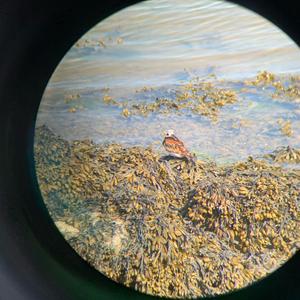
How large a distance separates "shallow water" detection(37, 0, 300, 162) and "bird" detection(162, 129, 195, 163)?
0.02 metres

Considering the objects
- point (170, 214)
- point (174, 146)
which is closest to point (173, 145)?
point (174, 146)

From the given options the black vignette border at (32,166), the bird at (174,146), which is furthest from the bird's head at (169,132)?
the black vignette border at (32,166)

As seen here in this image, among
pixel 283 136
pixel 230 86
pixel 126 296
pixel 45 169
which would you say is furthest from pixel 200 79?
pixel 126 296

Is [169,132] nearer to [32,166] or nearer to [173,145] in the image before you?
[173,145]

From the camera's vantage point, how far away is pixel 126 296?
Result: 6.38 ft

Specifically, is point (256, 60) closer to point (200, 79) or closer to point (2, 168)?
point (200, 79)

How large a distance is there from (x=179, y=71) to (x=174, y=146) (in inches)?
11.7

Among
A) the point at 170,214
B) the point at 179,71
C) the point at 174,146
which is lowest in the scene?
the point at 170,214

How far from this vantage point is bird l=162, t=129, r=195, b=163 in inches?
73.9

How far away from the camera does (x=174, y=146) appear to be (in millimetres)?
1885

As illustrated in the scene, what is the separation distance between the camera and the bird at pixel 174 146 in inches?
73.9

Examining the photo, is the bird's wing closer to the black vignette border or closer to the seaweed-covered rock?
the seaweed-covered rock

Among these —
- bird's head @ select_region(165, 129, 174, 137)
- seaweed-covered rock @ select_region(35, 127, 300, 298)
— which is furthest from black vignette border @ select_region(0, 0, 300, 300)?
bird's head @ select_region(165, 129, 174, 137)

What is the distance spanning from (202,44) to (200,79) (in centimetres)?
13
